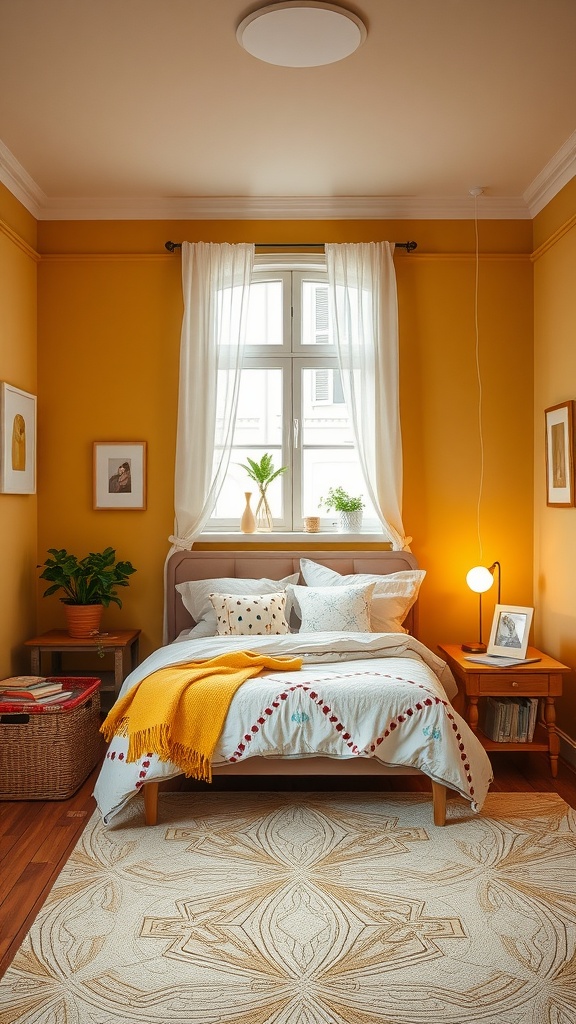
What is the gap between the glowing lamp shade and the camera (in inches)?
185

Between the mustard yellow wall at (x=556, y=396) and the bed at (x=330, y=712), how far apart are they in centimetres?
70

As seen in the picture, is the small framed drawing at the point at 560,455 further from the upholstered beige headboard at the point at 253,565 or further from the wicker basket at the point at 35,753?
the wicker basket at the point at 35,753

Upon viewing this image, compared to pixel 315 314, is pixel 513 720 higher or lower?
lower

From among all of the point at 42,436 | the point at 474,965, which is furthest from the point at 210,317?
the point at 474,965

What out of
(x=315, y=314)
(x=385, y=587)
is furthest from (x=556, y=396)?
(x=315, y=314)

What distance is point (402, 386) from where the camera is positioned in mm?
5141

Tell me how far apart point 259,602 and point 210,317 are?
1818mm

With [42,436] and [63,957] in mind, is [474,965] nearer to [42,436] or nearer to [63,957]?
[63,957]

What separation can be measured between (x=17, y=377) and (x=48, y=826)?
8.38ft

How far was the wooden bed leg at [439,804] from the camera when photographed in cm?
346

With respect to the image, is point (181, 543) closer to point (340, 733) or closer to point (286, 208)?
point (340, 733)

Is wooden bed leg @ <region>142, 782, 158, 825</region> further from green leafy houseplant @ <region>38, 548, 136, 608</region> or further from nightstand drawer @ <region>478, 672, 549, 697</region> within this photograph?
nightstand drawer @ <region>478, 672, 549, 697</region>

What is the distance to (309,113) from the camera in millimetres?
3928

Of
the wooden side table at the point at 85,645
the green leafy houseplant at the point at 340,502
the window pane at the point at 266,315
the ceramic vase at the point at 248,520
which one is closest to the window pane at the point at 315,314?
the window pane at the point at 266,315
